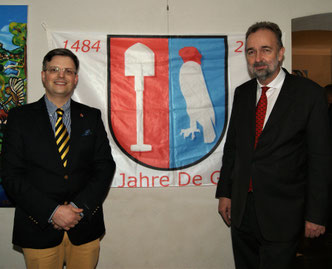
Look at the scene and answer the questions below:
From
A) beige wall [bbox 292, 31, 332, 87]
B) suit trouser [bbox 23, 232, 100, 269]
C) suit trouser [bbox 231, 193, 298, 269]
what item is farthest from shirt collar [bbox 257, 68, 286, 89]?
beige wall [bbox 292, 31, 332, 87]

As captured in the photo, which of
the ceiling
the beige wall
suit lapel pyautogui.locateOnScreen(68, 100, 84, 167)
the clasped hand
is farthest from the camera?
the beige wall

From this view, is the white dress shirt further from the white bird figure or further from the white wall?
A: the white wall

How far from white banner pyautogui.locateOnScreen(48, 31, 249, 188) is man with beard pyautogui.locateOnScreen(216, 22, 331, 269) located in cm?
65

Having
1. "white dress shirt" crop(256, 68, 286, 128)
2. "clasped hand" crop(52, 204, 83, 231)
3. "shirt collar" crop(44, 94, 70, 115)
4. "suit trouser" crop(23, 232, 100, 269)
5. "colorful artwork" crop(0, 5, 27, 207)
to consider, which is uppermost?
"colorful artwork" crop(0, 5, 27, 207)

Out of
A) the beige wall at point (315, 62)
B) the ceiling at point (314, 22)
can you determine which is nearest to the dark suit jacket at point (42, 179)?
the ceiling at point (314, 22)

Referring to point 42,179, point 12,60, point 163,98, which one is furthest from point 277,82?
point 12,60

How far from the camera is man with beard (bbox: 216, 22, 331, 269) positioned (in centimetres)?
163

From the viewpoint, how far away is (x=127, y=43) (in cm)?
246

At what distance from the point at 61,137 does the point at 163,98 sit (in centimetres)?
102

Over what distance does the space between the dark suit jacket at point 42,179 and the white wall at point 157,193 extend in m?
0.78

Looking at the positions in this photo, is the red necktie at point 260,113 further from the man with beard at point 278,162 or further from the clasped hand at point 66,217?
the clasped hand at point 66,217

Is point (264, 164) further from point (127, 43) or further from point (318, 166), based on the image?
point (127, 43)

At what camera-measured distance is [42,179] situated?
1.64m

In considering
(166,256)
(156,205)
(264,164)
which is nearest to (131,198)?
(156,205)
